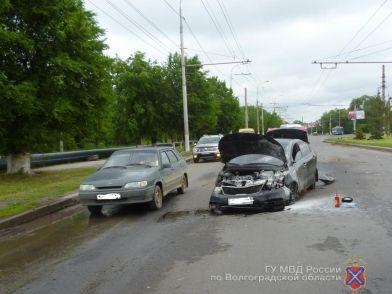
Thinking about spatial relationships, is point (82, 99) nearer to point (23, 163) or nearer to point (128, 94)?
point (23, 163)

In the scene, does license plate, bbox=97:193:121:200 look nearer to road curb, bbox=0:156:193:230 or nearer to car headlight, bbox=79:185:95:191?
car headlight, bbox=79:185:95:191

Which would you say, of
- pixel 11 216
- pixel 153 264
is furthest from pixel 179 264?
pixel 11 216

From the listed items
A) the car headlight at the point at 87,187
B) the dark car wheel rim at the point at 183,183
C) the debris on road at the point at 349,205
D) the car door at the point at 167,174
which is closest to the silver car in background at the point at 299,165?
the debris on road at the point at 349,205

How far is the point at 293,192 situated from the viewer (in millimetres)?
10602

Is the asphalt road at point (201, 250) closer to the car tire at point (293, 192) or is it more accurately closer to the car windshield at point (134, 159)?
the car tire at point (293, 192)

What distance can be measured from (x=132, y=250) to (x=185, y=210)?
3.64m

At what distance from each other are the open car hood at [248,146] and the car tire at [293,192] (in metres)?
0.54

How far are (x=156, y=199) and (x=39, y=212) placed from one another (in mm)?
2693

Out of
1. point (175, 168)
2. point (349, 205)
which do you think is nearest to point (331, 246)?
point (349, 205)

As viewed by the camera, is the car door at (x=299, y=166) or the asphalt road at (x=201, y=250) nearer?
the asphalt road at (x=201, y=250)

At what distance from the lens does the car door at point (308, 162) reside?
40.4 ft

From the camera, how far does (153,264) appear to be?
20.8 ft

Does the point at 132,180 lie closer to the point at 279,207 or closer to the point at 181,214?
the point at 181,214

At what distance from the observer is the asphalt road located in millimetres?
5430
